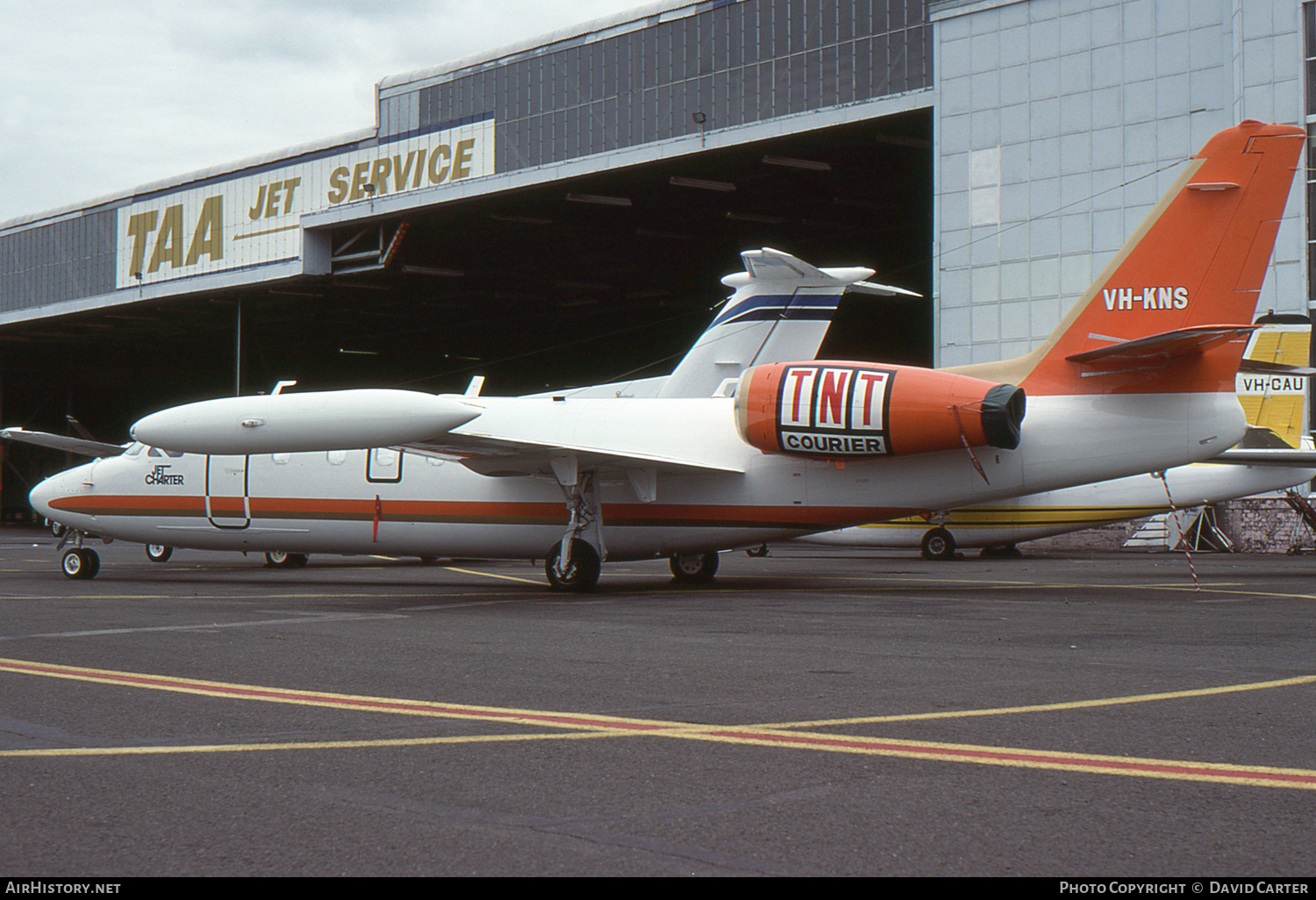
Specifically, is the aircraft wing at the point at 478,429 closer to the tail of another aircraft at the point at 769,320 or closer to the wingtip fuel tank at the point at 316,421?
the wingtip fuel tank at the point at 316,421

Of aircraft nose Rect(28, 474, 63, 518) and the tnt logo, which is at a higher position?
the tnt logo

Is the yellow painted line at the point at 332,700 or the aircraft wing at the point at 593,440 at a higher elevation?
the aircraft wing at the point at 593,440

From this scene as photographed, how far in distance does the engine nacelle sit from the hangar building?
1540 cm

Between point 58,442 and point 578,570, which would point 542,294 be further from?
point 578,570

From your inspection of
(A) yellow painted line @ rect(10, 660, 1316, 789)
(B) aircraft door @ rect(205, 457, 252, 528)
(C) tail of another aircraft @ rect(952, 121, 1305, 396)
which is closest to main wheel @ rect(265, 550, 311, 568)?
(B) aircraft door @ rect(205, 457, 252, 528)

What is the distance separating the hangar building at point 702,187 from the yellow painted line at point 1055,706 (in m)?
22.4

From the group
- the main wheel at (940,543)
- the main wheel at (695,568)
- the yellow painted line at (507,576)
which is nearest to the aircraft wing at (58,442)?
the yellow painted line at (507,576)

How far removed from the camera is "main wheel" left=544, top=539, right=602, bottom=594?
16.7 meters

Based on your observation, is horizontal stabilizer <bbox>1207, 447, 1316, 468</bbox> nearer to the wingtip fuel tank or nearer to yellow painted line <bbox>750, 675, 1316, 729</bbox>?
the wingtip fuel tank

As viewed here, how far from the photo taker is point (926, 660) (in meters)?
8.98

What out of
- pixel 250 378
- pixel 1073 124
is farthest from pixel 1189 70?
pixel 250 378

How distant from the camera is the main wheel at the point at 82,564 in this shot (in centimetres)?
2006
